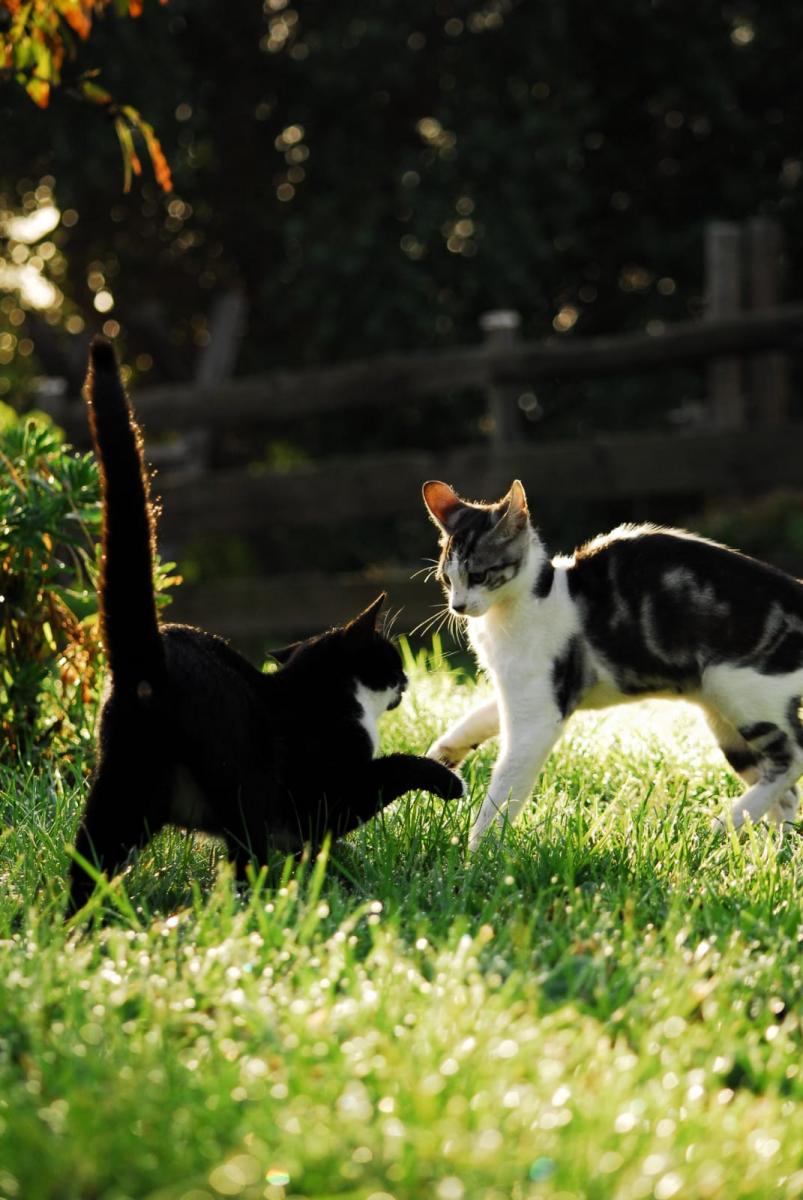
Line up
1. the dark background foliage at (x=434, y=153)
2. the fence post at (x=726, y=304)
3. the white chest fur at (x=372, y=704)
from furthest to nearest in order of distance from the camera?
the dark background foliage at (x=434, y=153)
the fence post at (x=726, y=304)
the white chest fur at (x=372, y=704)

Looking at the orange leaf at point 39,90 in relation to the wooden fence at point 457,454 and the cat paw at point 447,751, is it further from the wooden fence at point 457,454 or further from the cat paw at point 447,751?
the wooden fence at point 457,454

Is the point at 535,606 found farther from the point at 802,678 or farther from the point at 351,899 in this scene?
the point at 351,899

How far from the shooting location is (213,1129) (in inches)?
77.2

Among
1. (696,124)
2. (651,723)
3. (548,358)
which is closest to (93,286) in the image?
(696,124)

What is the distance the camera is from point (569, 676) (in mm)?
3996

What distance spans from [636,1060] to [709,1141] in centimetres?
27

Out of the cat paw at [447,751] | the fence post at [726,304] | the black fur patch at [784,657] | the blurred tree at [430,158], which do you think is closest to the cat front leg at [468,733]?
the cat paw at [447,751]

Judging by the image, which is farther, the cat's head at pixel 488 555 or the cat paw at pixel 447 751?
the cat paw at pixel 447 751

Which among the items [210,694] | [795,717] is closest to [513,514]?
[795,717]

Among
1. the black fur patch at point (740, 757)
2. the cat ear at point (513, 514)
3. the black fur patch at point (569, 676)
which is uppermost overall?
the cat ear at point (513, 514)

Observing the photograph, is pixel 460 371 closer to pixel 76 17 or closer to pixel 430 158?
pixel 430 158

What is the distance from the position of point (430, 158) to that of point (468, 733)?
32.9ft

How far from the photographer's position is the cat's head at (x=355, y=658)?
3.66 metres

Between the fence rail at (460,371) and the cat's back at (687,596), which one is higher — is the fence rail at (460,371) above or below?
above
